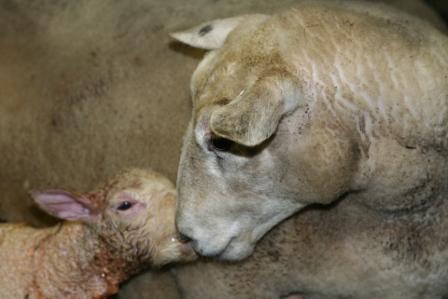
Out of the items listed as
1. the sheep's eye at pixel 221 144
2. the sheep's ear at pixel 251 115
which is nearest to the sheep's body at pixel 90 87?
the sheep's eye at pixel 221 144

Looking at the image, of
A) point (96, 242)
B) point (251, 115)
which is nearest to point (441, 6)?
point (96, 242)

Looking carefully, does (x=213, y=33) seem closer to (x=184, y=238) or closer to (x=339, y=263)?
(x=184, y=238)

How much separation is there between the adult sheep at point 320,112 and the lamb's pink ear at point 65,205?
63 centimetres

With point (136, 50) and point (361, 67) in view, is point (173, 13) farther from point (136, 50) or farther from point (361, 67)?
point (361, 67)

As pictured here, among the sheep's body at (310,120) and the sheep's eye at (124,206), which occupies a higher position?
the sheep's body at (310,120)

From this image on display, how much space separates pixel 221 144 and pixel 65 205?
1.01m

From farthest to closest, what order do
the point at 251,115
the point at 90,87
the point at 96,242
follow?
the point at 90,87, the point at 96,242, the point at 251,115

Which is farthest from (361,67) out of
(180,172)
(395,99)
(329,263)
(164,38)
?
(164,38)

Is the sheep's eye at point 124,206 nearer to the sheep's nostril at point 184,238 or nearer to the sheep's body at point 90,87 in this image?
the sheep's nostril at point 184,238

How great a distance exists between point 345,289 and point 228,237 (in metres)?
0.71

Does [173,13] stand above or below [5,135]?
above

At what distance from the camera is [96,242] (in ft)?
11.3

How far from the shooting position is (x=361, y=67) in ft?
8.75

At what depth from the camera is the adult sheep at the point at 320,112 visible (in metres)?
2.63
